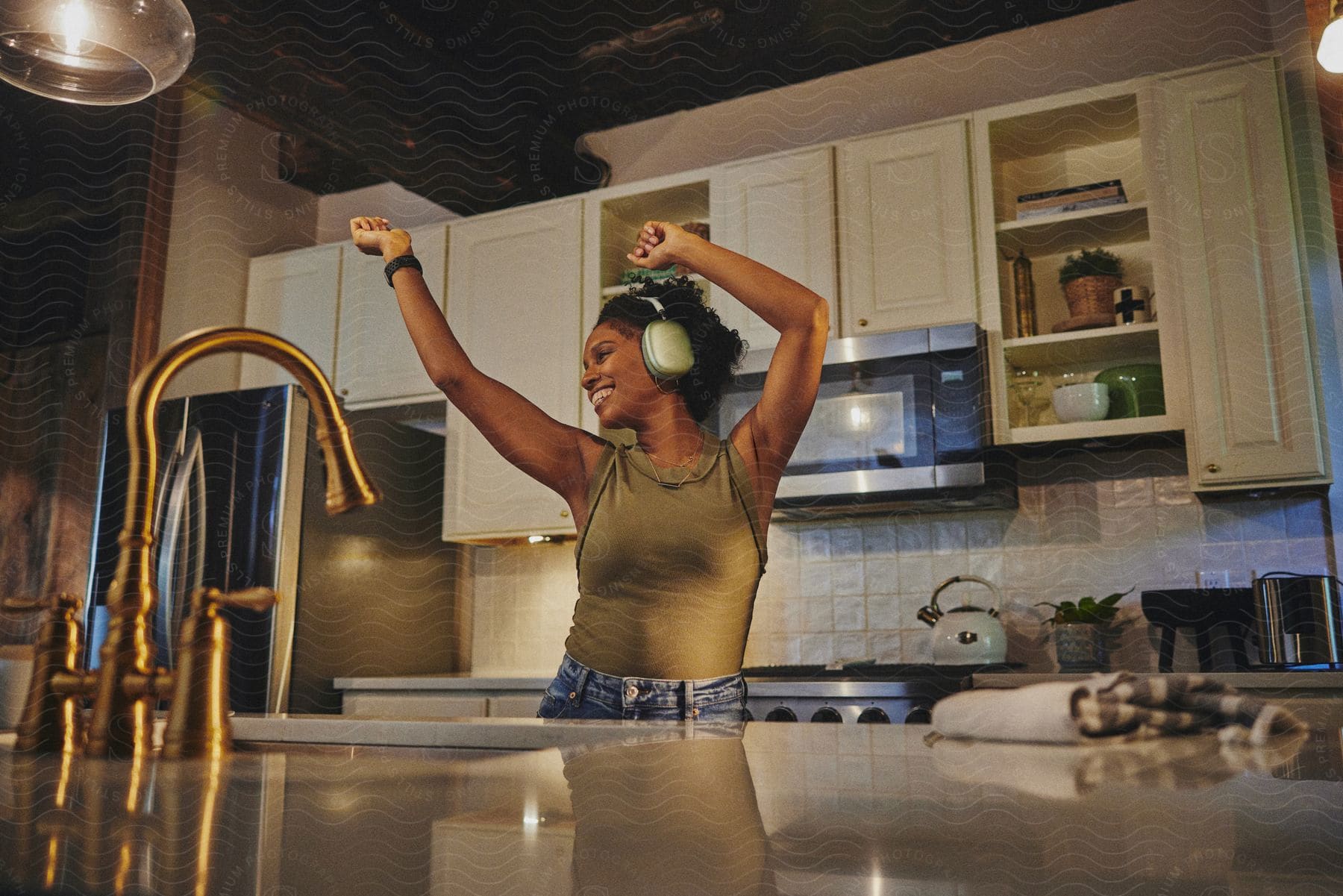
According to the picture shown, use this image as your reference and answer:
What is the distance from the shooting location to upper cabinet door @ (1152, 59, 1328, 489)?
157 centimetres

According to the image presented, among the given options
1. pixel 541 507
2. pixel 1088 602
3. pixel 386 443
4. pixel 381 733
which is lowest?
pixel 381 733

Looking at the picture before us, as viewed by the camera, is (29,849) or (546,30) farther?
(546,30)

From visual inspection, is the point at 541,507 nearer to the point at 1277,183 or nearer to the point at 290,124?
the point at 290,124

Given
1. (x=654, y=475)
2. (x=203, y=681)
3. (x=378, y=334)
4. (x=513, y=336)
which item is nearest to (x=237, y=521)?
(x=378, y=334)

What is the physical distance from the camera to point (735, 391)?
180 centimetres

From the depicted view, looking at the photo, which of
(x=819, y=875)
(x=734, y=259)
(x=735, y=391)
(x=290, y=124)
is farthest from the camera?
(x=290, y=124)

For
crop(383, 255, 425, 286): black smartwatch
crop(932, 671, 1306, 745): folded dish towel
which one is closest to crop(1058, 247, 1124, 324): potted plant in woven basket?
crop(383, 255, 425, 286): black smartwatch

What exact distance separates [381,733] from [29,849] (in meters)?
0.42

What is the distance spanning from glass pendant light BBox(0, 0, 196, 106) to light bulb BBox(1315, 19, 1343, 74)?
1.26 m

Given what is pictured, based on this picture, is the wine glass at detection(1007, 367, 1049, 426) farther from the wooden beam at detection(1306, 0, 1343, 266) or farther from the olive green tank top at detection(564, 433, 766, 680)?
the olive green tank top at detection(564, 433, 766, 680)

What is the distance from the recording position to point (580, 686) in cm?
90

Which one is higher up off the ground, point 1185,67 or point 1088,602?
point 1185,67

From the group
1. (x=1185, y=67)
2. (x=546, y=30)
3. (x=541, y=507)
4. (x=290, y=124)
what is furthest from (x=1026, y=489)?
(x=290, y=124)

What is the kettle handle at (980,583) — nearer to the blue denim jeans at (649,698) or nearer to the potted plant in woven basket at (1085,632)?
the potted plant in woven basket at (1085,632)
